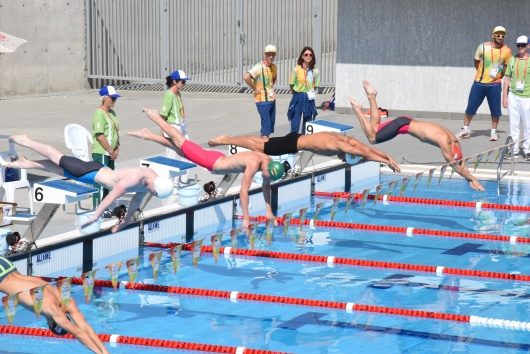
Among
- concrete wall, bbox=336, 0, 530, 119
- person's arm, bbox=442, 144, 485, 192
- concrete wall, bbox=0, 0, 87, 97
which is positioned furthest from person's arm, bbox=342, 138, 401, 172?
concrete wall, bbox=0, 0, 87, 97

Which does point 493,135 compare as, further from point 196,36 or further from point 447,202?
point 196,36

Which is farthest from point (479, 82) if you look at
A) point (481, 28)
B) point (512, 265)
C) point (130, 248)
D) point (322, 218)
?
point (130, 248)

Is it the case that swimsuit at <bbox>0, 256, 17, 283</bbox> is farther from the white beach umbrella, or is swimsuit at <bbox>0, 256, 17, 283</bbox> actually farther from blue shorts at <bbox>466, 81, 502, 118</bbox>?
blue shorts at <bbox>466, 81, 502, 118</bbox>

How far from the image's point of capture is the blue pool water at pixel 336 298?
923cm

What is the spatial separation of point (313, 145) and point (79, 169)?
2.45 m

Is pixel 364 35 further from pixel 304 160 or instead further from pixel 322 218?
pixel 322 218

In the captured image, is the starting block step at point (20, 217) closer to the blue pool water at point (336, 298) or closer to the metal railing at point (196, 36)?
the blue pool water at point (336, 298)

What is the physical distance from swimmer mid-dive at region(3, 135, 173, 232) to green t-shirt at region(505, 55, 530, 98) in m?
6.26

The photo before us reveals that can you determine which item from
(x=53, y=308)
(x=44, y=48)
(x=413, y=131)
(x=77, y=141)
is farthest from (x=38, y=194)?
(x=44, y=48)

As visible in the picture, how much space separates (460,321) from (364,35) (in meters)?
10.2

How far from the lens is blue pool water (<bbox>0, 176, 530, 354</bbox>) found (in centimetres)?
923

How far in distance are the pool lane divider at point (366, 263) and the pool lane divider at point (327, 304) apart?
2.97 feet

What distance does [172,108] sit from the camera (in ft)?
44.7

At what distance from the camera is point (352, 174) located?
14984mm
